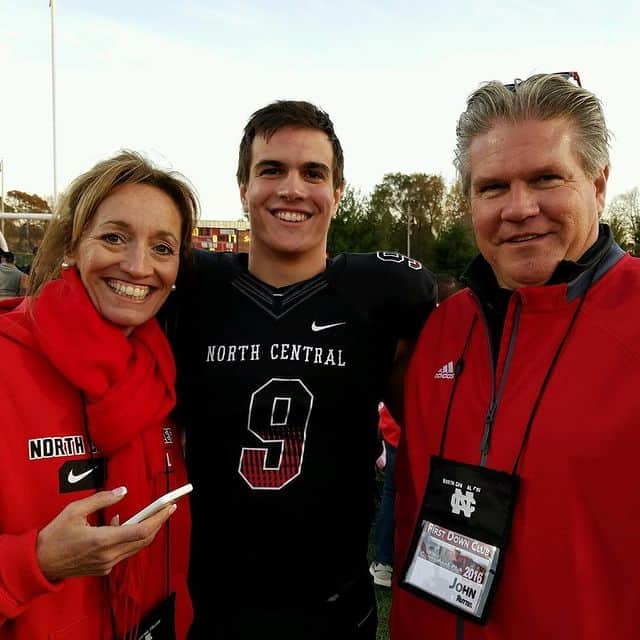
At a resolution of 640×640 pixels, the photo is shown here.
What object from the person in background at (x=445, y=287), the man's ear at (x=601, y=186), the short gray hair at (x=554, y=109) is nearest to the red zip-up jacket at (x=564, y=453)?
the man's ear at (x=601, y=186)

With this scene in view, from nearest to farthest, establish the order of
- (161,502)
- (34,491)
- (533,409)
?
(161,502)
(533,409)
(34,491)

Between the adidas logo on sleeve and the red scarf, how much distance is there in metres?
0.86

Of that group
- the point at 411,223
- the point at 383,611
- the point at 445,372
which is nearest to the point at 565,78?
the point at 445,372

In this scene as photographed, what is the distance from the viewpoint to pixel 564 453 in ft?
4.72

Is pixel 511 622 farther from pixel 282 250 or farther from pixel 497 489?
pixel 282 250

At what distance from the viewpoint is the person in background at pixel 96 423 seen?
1.50 meters

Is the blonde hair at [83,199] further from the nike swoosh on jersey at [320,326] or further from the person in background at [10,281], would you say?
the person in background at [10,281]

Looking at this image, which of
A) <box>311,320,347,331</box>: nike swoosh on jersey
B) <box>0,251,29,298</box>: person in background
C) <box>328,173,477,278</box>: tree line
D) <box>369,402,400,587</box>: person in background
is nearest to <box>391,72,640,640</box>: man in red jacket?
<box>311,320,347,331</box>: nike swoosh on jersey

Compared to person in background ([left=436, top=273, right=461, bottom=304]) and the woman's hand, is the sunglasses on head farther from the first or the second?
person in background ([left=436, top=273, right=461, bottom=304])

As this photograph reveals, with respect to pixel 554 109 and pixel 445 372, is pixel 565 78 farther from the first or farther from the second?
pixel 445 372

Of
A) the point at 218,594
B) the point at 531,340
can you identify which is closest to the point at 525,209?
the point at 531,340

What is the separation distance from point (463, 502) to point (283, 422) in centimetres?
69

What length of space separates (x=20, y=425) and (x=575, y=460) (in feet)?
4.69

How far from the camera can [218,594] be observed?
2.06m
